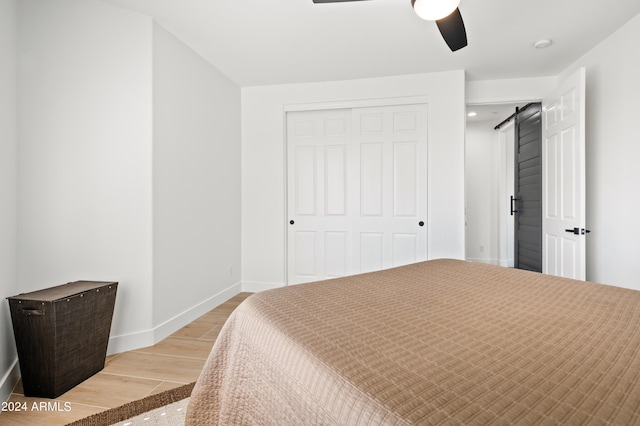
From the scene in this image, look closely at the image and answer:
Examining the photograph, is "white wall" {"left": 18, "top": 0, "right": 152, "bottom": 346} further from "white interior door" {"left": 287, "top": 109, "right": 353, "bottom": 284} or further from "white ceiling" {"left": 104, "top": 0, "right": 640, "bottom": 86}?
"white interior door" {"left": 287, "top": 109, "right": 353, "bottom": 284}

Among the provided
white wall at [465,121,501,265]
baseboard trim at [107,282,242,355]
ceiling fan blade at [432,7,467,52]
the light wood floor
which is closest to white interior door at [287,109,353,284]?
baseboard trim at [107,282,242,355]

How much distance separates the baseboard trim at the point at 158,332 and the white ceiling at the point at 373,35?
2.32 m

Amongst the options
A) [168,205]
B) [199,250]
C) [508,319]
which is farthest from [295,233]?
[508,319]

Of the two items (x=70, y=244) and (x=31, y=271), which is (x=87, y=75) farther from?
(x=31, y=271)

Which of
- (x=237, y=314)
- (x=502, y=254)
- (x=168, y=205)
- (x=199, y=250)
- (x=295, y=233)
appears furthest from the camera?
(x=502, y=254)

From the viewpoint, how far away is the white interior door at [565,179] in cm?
266

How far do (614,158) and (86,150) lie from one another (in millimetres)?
3998

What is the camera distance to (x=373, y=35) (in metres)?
2.64

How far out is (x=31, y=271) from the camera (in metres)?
2.05

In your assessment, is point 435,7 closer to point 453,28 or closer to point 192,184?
point 453,28

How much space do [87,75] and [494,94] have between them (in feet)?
12.6

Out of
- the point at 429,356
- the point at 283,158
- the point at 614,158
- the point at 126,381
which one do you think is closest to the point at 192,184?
the point at 283,158

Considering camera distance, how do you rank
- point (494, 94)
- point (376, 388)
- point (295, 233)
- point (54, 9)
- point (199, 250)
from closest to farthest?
point (376, 388)
point (54, 9)
point (199, 250)
point (494, 94)
point (295, 233)

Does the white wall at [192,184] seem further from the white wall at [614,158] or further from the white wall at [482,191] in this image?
the white wall at [482,191]
